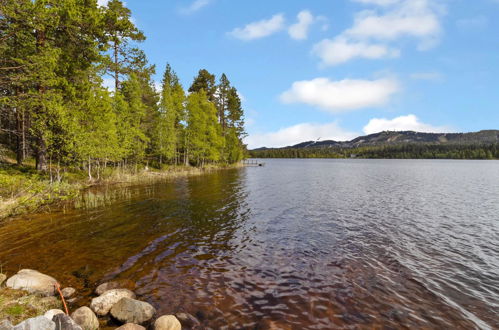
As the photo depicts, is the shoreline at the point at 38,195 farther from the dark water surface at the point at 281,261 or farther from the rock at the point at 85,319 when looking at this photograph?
the rock at the point at 85,319

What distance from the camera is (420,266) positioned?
34.5 feet

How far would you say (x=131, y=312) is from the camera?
6547 millimetres

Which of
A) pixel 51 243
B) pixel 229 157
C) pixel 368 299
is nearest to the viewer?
pixel 368 299

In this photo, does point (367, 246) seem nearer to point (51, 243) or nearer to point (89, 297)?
point (89, 297)

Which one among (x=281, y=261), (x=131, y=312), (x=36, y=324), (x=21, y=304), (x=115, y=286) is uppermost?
(x=36, y=324)

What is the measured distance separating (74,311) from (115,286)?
1.86 meters

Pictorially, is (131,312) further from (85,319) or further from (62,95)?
(62,95)

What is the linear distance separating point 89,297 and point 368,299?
897cm

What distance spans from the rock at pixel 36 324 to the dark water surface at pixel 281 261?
291 cm

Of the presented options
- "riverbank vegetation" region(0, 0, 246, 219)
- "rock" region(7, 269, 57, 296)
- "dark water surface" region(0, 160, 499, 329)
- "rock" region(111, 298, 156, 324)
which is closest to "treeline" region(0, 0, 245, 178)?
"riverbank vegetation" region(0, 0, 246, 219)

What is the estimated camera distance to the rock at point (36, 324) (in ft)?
15.2

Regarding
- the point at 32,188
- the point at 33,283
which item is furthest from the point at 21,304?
the point at 32,188

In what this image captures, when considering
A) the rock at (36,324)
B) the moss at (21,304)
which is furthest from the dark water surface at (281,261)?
the rock at (36,324)

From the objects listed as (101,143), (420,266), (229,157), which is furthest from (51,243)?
(229,157)
